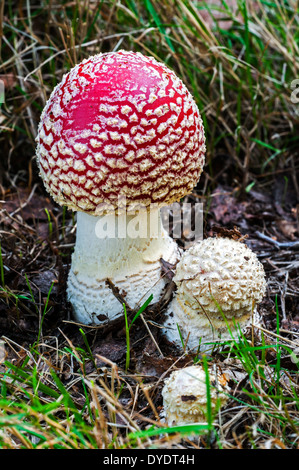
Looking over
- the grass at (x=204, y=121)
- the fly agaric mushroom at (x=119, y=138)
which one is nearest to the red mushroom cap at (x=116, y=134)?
the fly agaric mushroom at (x=119, y=138)

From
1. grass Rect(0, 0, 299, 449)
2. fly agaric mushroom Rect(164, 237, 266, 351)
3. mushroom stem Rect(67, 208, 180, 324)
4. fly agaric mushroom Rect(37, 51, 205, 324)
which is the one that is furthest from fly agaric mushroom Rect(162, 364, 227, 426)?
fly agaric mushroom Rect(37, 51, 205, 324)

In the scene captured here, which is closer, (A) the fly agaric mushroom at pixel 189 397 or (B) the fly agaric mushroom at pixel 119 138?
(A) the fly agaric mushroom at pixel 189 397

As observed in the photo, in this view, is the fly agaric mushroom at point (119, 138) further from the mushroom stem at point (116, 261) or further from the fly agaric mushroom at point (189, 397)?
the fly agaric mushroom at point (189, 397)

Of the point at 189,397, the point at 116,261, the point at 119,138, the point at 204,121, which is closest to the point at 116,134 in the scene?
the point at 119,138

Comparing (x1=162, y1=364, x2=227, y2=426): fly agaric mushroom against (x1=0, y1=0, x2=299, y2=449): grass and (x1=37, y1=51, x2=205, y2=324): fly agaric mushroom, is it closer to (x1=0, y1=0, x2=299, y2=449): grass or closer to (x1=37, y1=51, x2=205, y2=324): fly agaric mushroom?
(x1=0, y1=0, x2=299, y2=449): grass

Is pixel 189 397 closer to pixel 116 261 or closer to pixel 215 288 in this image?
pixel 215 288

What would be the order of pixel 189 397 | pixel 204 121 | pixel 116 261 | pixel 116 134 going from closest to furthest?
pixel 189 397, pixel 116 134, pixel 116 261, pixel 204 121
